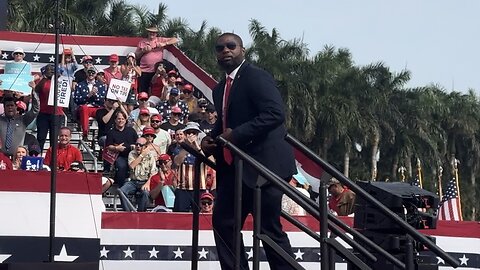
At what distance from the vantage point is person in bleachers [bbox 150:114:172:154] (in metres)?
16.0

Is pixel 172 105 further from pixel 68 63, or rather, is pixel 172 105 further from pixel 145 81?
pixel 145 81

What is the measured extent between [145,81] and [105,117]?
392cm

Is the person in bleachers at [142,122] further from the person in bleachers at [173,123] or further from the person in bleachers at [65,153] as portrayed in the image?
the person in bleachers at [65,153]

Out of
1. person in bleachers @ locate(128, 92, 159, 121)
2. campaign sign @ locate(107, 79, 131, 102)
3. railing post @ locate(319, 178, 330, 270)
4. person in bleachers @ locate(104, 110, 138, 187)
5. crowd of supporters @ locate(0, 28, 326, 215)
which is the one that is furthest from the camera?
campaign sign @ locate(107, 79, 131, 102)

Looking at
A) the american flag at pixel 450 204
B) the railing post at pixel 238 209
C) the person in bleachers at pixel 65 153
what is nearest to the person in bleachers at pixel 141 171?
the person in bleachers at pixel 65 153

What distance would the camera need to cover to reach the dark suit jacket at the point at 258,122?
24.2ft

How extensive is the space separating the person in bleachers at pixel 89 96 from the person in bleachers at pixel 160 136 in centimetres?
175

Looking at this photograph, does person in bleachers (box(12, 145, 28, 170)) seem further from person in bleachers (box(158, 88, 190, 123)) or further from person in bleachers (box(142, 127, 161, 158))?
person in bleachers (box(158, 88, 190, 123))

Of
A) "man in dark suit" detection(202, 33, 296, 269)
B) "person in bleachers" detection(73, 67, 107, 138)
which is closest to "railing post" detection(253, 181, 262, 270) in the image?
"man in dark suit" detection(202, 33, 296, 269)

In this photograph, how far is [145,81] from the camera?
69.3 ft

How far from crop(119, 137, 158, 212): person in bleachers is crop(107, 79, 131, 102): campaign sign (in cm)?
266

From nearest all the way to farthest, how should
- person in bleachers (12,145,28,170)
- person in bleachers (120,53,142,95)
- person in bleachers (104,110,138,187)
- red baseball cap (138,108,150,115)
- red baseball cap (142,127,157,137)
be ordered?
person in bleachers (12,145,28,170)
person in bleachers (104,110,138,187)
red baseball cap (142,127,157,137)
red baseball cap (138,108,150,115)
person in bleachers (120,53,142,95)

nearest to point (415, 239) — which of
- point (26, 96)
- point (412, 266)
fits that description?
point (412, 266)

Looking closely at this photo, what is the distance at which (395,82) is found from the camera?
161 ft
